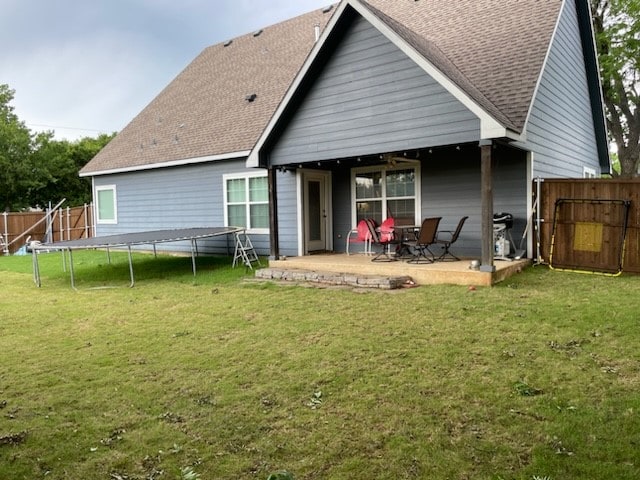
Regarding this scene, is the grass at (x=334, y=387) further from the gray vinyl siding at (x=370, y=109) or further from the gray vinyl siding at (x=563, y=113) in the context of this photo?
the gray vinyl siding at (x=563, y=113)

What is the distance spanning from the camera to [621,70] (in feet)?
55.9

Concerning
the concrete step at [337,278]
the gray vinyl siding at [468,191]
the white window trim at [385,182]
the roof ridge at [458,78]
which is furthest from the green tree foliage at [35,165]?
the roof ridge at [458,78]

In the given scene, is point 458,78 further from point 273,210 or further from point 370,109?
point 273,210

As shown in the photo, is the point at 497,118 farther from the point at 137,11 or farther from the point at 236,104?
the point at 236,104

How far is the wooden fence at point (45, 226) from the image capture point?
56.0 feet

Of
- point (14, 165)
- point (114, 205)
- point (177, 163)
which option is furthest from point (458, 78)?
point (14, 165)

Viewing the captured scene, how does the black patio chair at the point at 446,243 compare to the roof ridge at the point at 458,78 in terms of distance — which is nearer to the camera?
the roof ridge at the point at 458,78

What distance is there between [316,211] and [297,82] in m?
3.29

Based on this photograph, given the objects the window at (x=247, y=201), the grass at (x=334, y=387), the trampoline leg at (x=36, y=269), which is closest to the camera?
the grass at (x=334, y=387)

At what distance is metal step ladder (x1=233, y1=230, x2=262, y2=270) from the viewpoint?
10464mm

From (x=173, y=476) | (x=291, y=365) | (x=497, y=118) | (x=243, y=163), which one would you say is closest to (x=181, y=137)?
(x=243, y=163)

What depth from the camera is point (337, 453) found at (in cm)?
276

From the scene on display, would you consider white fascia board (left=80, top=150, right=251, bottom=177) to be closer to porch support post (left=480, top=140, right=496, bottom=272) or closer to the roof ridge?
the roof ridge

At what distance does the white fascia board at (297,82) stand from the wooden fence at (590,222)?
4545 millimetres
